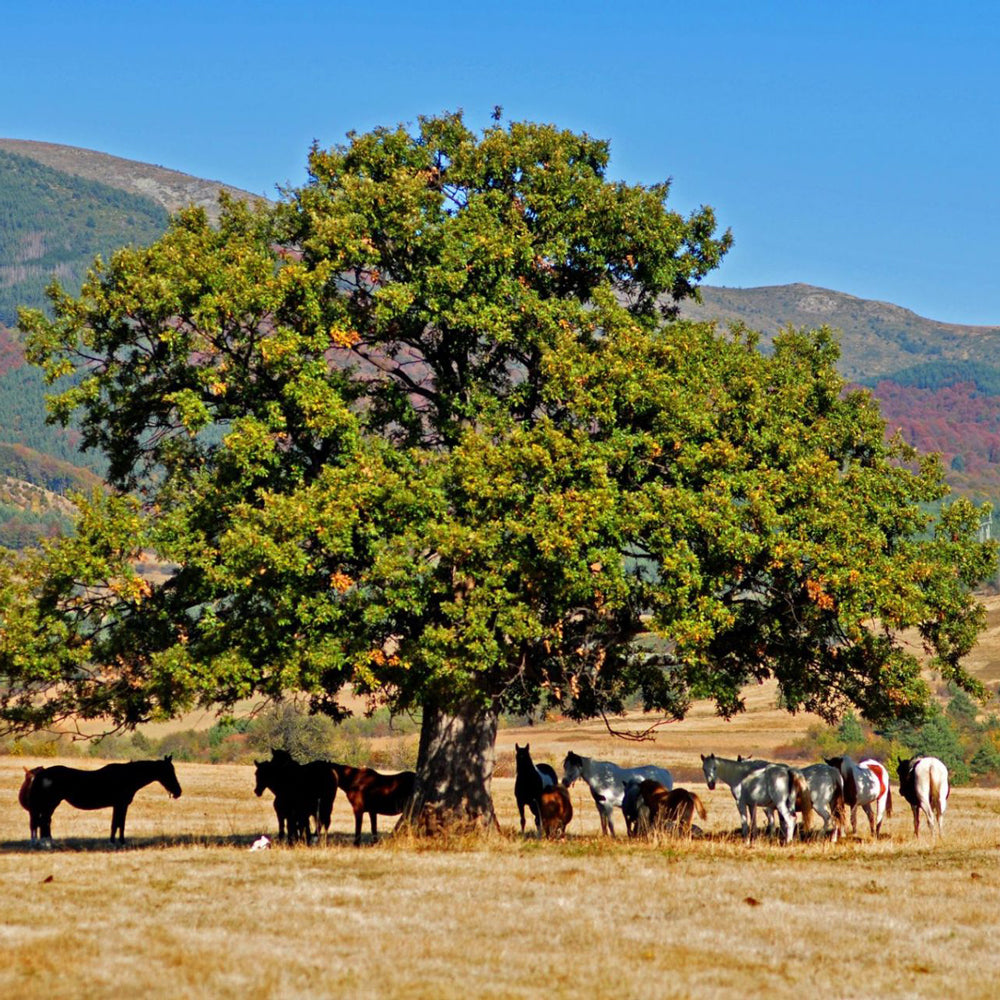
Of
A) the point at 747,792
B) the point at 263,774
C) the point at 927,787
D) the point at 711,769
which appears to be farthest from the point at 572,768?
the point at 927,787

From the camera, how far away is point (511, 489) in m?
23.4

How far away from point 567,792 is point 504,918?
39.5 ft

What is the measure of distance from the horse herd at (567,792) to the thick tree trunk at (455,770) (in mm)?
935

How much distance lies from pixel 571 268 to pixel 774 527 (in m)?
7.68

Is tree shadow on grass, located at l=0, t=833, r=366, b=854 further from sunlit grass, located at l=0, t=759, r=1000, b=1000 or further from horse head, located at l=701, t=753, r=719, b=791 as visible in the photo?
horse head, located at l=701, t=753, r=719, b=791

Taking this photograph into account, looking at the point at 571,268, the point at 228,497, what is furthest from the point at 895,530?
the point at 228,497

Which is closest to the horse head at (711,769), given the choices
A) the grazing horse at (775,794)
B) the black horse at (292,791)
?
the grazing horse at (775,794)

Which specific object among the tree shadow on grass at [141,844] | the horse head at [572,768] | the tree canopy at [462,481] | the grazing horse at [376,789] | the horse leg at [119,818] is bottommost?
the tree shadow on grass at [141,844]

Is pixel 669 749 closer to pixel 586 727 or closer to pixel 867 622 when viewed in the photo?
pixel 586 727

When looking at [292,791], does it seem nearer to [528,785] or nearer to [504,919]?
A: [528,785]

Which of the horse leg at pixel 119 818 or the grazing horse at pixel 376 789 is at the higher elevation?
the grazing horse at pixel 376 789

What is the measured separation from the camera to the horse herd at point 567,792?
27.3m

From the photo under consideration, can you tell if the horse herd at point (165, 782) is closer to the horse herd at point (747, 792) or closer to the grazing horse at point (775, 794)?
the horse herd at point (747, 792)

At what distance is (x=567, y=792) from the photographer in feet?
94.2
